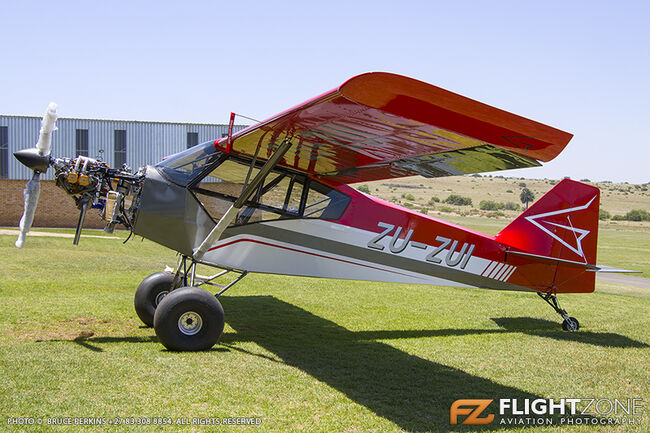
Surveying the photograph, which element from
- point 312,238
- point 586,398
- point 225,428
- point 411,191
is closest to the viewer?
point 225,428

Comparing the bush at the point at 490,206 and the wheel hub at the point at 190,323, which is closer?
the wheel hub at the point at 190,323

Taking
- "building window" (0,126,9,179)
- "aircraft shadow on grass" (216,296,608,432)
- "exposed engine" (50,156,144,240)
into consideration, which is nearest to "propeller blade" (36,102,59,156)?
"exposed engine" (50,156,144,240)

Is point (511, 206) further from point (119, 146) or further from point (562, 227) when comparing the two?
point (562, 227)

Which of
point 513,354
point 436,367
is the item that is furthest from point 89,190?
point 513,354

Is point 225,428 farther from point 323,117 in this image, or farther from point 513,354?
point 513,354

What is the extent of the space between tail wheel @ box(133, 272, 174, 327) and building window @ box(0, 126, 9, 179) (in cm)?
2641

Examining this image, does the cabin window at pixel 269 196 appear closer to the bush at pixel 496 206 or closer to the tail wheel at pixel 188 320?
the tail wheel at pixel 188 320

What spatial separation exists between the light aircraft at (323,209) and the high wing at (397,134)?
26 mm

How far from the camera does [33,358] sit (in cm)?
591

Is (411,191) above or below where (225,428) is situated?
below

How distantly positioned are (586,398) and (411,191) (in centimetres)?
11110

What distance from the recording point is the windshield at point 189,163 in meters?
7.33

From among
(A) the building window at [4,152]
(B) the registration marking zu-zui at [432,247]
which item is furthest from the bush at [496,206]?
(B) the registration marking zu-zui at [432,247]

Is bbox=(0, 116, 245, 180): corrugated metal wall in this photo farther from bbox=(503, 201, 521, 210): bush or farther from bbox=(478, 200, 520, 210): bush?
bbox=(503, 201, 521, 210): bush
